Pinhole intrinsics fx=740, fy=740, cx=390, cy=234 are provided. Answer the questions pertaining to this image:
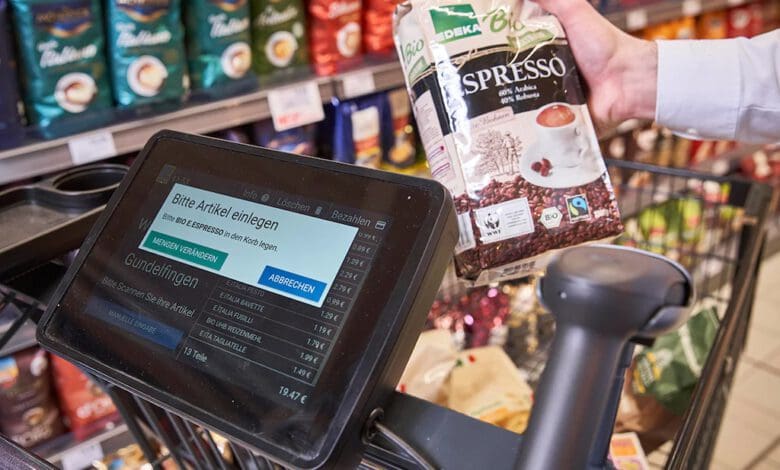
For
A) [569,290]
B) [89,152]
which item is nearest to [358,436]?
[569,290]

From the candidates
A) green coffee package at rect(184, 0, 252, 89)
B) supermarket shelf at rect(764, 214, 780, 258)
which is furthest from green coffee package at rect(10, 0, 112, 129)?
supermarket shelf at rect(764, 214, 780, 258)

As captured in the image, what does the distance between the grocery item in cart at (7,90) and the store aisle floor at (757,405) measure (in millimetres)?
1967

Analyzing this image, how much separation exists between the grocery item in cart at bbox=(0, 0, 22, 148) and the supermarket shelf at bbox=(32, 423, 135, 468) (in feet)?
2.24

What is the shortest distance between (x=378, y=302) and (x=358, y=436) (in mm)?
91

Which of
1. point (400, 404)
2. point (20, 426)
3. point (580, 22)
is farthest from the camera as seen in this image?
point (20, 426)

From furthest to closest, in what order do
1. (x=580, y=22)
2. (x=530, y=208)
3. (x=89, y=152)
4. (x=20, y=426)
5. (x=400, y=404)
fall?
(x=20, y=426) < (x=89, y=152) < (x=580, y=22) < (x=530, y=208) < (x=400, y=404)

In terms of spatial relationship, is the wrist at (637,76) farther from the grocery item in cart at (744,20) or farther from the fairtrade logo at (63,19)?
the grocery item in cart at (744,20)

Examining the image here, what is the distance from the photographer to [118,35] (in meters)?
1.53

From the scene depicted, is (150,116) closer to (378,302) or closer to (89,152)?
(89,152)

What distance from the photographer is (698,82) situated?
3.13ft

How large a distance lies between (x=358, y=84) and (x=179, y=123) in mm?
460

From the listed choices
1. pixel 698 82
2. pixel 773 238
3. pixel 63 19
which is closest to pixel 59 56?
pixel 63 19

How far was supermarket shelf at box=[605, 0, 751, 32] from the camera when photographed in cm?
232

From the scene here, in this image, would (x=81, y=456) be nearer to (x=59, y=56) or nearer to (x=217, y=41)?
(x=59, y=56)
